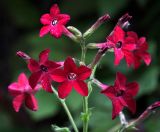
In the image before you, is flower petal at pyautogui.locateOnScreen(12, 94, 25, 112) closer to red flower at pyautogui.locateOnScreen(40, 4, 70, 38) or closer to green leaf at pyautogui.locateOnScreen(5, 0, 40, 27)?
red flower at pyautogui.locateOnScreen(40, 4, 70, 38)

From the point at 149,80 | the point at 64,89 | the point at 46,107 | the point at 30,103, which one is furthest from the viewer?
the point at 46,107

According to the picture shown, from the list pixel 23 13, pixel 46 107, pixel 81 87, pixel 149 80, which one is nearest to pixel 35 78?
pixel 81 87

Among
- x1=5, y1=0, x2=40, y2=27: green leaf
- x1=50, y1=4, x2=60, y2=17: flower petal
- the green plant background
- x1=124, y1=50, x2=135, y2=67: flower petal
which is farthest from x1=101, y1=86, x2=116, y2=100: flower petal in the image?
x1=5, y1=0, x2=40, y2=27: green leaf

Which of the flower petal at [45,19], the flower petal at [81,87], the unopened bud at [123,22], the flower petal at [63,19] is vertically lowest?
the flower petal at [81,87]

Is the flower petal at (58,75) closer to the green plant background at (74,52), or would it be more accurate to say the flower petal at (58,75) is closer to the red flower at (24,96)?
the red flower at (24,96)

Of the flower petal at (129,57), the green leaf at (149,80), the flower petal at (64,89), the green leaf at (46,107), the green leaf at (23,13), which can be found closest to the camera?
the flower petal at (64,89)

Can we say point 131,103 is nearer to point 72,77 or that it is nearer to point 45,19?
point 72,77

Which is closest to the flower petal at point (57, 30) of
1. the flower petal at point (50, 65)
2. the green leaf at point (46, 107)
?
the flower petal at point (50, 65)
